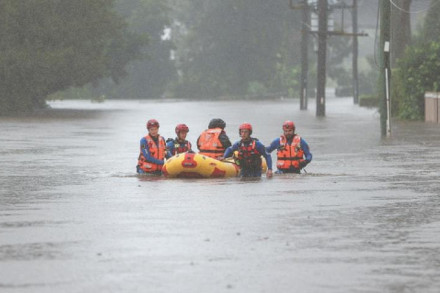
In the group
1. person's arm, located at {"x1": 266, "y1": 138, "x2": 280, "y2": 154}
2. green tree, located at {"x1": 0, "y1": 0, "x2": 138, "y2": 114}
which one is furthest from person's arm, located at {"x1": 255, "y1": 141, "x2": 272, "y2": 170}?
green tree, located at {"x1": 0, "y1": 0, "x2": 138, "y2": 114}

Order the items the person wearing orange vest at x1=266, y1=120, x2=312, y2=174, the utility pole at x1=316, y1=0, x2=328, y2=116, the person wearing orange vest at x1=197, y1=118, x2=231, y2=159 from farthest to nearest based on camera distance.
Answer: the utility pole at x1=316, y1=0, x2=328, y2=116
the person wearing orange vest at x1=197, y1=118, x2=231, y2=159
the person wearing orange vest at x1=266, y1=120, x2=312, y2=174

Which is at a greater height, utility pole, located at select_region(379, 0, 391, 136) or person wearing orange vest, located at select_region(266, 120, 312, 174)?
utility pole, located at select_region(379, 0, 391, 136)

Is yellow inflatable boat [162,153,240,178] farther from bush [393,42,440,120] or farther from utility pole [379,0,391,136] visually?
bush [393,42,440,120]

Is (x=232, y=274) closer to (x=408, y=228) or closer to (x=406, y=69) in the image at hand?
(x=408, y=228)

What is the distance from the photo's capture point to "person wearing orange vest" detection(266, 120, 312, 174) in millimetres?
22156

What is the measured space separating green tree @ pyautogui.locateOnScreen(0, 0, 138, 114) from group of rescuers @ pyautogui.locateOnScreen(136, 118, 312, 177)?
37.5 meters

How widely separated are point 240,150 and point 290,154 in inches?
40.8

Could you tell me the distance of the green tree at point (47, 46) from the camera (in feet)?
197

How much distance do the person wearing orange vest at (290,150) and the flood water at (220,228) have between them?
479mm

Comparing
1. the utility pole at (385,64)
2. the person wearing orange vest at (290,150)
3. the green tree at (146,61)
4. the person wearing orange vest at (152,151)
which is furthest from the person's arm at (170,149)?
the green tree at (146,61)

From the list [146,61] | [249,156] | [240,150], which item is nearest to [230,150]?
[240,150]

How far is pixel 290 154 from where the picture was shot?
22.5 meters

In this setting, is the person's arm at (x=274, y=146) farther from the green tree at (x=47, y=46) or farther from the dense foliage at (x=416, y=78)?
the green tree at (x=47, y=46)

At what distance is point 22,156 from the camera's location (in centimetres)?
2858
